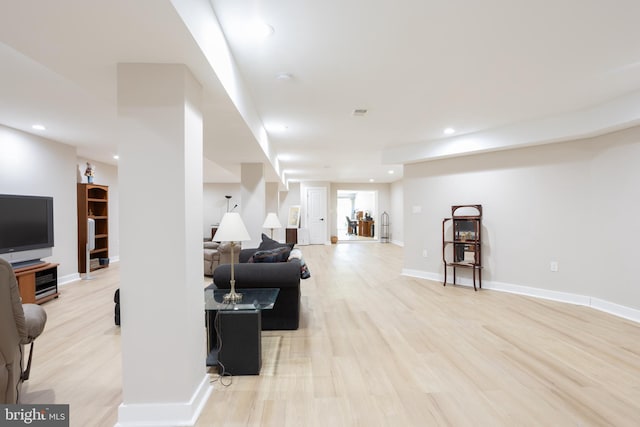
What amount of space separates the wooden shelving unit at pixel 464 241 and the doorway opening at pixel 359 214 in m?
7.09

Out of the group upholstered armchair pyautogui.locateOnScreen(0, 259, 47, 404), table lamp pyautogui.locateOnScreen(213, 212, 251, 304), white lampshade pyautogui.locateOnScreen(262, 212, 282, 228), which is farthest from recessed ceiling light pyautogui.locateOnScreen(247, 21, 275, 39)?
white lampshade pyautogui.locateOnScreen(262, 212, 282, 228)

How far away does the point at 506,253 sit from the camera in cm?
483

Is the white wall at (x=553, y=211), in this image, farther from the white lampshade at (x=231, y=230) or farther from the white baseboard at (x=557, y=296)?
the white lampshade at (x=231, y=230)

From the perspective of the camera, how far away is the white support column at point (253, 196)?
5469 millimetres

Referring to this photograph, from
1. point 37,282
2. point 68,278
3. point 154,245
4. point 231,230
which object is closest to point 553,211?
point 231,230

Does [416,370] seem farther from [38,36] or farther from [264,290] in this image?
[38,36]

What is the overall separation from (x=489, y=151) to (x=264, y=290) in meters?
4.10

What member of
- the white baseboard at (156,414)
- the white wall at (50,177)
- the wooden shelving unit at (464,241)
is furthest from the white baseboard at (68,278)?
the wooden shelving unit at (464,241)

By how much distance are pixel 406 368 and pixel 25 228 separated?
4985 millimetres

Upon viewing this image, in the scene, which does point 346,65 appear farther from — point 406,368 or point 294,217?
point 294,217

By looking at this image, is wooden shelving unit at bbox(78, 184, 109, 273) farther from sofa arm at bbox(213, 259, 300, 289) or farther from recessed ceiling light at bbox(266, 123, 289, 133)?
sofa arm at bbox(213, 259, 300, 289)

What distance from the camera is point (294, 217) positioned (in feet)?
35.5

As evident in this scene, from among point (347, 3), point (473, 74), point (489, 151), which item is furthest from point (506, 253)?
point (347, 3)

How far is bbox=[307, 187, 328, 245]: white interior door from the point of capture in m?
11.3
